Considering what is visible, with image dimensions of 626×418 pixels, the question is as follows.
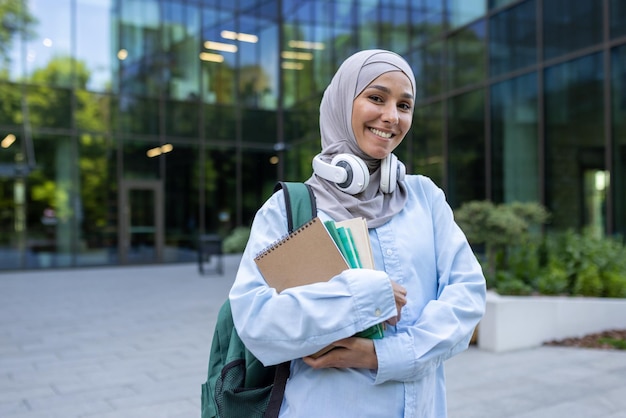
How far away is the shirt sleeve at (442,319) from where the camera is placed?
1.43 meters

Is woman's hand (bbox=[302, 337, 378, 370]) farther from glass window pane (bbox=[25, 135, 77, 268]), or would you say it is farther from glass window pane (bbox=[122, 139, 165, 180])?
glass window pane (bbox=[122, 139, 165, 180])

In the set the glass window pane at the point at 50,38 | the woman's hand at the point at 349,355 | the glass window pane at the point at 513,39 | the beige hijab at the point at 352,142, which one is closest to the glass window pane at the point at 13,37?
the glass window pane at the point at 50,38

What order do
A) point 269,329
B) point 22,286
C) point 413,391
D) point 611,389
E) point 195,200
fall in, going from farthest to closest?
point 195,200
point 22,286
point 611,389
point 413,391
point 269,329

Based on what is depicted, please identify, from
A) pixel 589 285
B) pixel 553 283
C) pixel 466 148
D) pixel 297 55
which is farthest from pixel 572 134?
pixel 297 55

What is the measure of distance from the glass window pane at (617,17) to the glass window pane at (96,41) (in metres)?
15.0

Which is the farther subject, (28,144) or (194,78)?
(194,78)

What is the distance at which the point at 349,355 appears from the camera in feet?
4.65

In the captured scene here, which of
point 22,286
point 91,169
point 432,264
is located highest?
point 91,169

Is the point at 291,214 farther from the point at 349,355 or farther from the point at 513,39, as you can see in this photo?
the point at 513,39

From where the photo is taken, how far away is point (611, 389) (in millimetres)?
4680

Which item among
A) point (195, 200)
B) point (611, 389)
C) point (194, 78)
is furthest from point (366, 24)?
point (611, 389)

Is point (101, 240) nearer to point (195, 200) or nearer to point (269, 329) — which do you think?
point (195, 200)

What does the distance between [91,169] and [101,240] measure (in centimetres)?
237

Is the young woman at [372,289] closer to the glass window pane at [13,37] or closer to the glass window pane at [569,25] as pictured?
the glass window pane at [569,25]
